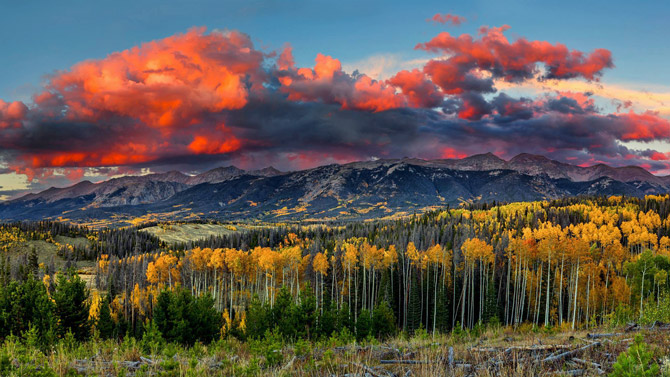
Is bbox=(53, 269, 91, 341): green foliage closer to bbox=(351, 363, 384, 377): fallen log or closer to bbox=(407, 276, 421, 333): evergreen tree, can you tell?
bbox=(351, 363, 384, 377): fallen log

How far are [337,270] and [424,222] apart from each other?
11034 centimetres

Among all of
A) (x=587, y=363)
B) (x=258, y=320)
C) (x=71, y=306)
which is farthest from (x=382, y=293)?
(x=587, y=363)

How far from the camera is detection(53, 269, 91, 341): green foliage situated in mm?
38406

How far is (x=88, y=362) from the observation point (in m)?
13.7

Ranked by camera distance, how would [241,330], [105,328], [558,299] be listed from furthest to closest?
[558,299] < [105,328] < [241,330]

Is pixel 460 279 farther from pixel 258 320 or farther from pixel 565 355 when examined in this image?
pixel 565 355

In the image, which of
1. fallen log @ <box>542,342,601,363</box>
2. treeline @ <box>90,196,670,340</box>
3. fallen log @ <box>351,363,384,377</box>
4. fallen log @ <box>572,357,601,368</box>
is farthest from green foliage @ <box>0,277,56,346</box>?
fallen log @ <box>572,357,601,368</box>

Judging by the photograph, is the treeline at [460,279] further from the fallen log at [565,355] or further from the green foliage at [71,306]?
the fallen log at [565,355]

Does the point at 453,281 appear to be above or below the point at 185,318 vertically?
below

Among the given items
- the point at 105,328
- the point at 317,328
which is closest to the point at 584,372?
the point at 317,328

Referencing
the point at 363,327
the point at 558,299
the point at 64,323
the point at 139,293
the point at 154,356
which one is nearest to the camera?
the point at 154,356

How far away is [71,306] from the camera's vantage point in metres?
39.2

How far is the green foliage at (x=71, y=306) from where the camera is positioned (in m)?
38.4

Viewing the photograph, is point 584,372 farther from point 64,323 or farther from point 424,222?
point 424,222
